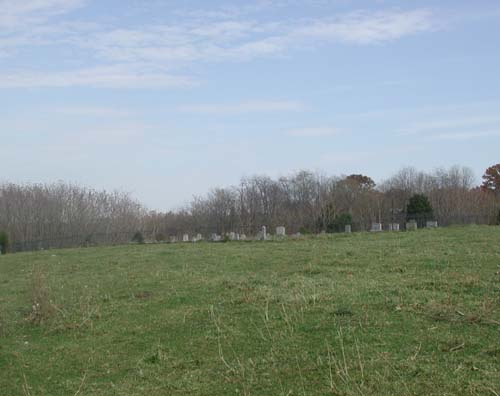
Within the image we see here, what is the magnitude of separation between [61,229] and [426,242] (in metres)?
41.4

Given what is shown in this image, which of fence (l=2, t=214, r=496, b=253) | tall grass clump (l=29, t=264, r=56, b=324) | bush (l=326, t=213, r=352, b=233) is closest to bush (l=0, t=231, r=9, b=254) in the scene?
fence (l=2, t=214, r=496, b=253)

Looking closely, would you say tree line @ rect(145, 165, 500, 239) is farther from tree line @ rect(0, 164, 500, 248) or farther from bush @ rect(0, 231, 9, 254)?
bush @ rect(0, 231, 9, 254)

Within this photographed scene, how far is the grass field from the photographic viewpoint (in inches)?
215

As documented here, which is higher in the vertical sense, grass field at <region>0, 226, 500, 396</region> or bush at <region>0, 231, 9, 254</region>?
bush at <region>0, 231, 9, 254</region>

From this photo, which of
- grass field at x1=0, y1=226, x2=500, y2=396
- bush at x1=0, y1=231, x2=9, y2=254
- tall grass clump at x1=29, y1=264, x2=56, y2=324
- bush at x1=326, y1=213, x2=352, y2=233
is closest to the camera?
grass field at x1=0, y1=226, x2=500, y2=396

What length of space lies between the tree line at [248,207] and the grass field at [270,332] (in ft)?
110

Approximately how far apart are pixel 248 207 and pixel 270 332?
5513cm

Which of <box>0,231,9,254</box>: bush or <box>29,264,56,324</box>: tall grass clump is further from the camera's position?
<box>0,231,9,254</box>: bush

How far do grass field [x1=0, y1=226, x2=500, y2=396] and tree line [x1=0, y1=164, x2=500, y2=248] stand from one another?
33542 mm

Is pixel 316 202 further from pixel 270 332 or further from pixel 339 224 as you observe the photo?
pixel 270 332

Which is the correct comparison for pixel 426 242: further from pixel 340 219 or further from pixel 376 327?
pixel 340 219

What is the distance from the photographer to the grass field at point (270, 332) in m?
5.46

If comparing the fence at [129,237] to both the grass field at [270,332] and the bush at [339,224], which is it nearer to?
the bush at [339,224]

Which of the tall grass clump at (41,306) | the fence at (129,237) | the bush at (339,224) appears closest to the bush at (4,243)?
the fence at (129,237)
